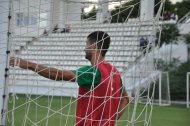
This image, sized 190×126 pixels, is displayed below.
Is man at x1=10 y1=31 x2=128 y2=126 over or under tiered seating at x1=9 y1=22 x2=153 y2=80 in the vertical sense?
under

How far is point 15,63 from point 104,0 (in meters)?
1.34

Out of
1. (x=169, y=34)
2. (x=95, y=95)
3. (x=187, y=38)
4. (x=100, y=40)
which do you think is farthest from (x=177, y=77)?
(x=95, y=95)

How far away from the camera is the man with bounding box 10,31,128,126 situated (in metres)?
2.54

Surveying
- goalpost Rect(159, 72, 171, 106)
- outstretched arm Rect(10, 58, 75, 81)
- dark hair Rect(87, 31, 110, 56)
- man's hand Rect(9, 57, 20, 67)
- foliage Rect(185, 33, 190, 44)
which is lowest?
goalpost Rect(159, 72, 171, 106)

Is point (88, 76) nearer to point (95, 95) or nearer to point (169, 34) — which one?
point (95, 95)

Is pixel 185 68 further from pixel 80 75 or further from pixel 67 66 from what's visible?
pixel 80 75

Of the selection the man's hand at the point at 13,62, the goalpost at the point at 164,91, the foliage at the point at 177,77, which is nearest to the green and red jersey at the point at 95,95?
the man's hand at the point at 13,62

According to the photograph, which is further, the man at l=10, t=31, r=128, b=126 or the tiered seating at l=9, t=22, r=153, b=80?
the tiered seating at l=9, t=22, r=153, b=80

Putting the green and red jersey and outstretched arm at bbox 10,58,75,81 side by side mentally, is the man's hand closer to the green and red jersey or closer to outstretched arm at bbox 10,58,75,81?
outstretched arm at bbox 10,58,75,81

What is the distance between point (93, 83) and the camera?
254cm

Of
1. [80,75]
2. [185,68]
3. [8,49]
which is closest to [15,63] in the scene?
[8,49]

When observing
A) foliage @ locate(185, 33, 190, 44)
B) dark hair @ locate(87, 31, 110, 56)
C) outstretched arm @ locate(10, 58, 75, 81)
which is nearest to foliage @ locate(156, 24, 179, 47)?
foliage @ locate(185, 33, 190, 44)

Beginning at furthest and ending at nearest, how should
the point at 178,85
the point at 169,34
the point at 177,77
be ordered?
the point at 169,34, the point at 177,77, the point at 178,85

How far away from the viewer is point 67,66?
39.7ft
